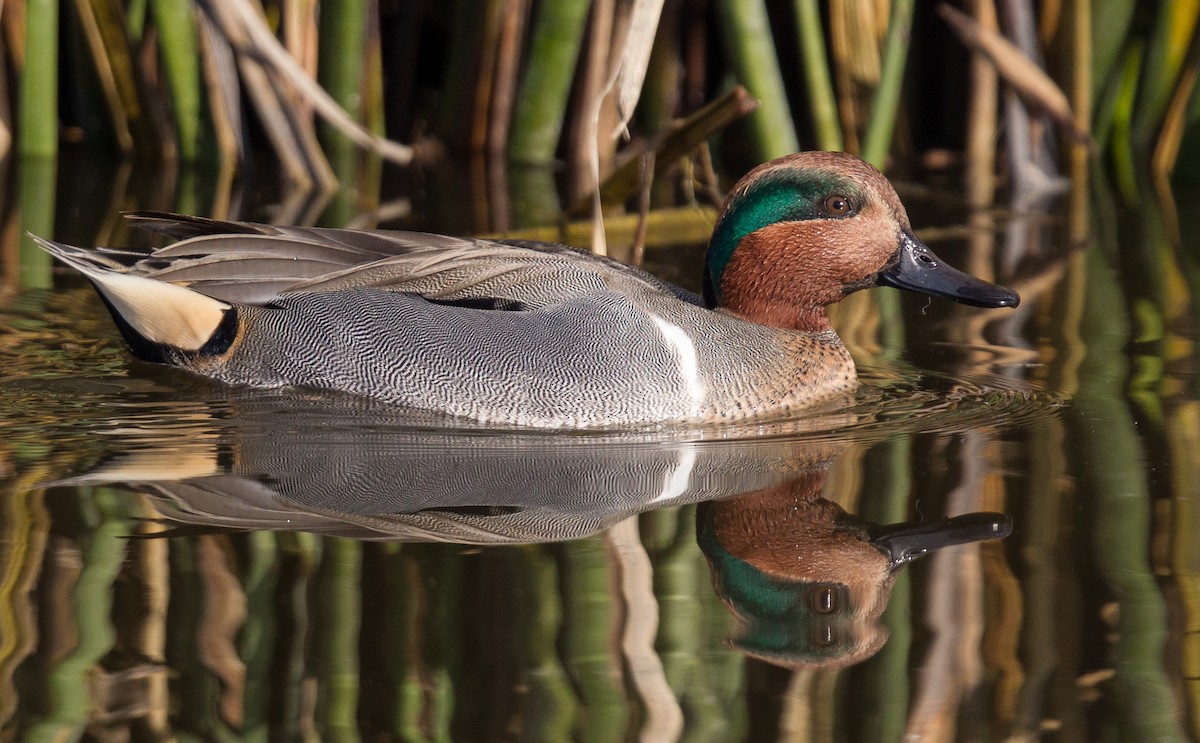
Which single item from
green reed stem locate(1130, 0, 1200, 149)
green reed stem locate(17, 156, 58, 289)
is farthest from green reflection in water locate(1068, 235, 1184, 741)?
green reed stem locate(17, 156, 58, 289)

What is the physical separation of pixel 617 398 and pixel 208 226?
1.39m

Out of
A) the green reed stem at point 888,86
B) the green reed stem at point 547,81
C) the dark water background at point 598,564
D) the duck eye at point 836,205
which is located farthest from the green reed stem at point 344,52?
the duck eye at point 836,205

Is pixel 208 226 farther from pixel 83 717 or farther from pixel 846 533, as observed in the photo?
pixel 83 717

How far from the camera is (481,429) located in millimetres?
4402

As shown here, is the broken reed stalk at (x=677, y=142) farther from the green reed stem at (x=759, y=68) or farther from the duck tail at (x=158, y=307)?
the duck tail at (x=158, y=307)

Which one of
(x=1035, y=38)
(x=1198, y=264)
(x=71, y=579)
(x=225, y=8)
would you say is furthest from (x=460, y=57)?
(x=71, y=579)

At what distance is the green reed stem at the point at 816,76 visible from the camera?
6789mm

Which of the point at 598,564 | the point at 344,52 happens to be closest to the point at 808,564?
the point at 598,564

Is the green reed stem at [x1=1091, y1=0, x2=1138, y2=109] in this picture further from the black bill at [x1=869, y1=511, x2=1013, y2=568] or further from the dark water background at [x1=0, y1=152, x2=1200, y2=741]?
the black bill at [x1=869, y1=511, x2=1013, y2=568]

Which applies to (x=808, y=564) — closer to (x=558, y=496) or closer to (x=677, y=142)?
(x=558, y=496)

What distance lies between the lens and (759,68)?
655cm

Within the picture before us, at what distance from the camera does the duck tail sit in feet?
15.8

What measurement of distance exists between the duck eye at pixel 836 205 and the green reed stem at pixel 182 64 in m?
3.71

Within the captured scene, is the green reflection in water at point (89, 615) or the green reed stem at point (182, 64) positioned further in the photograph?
the green reed stem at point (182, 64)
